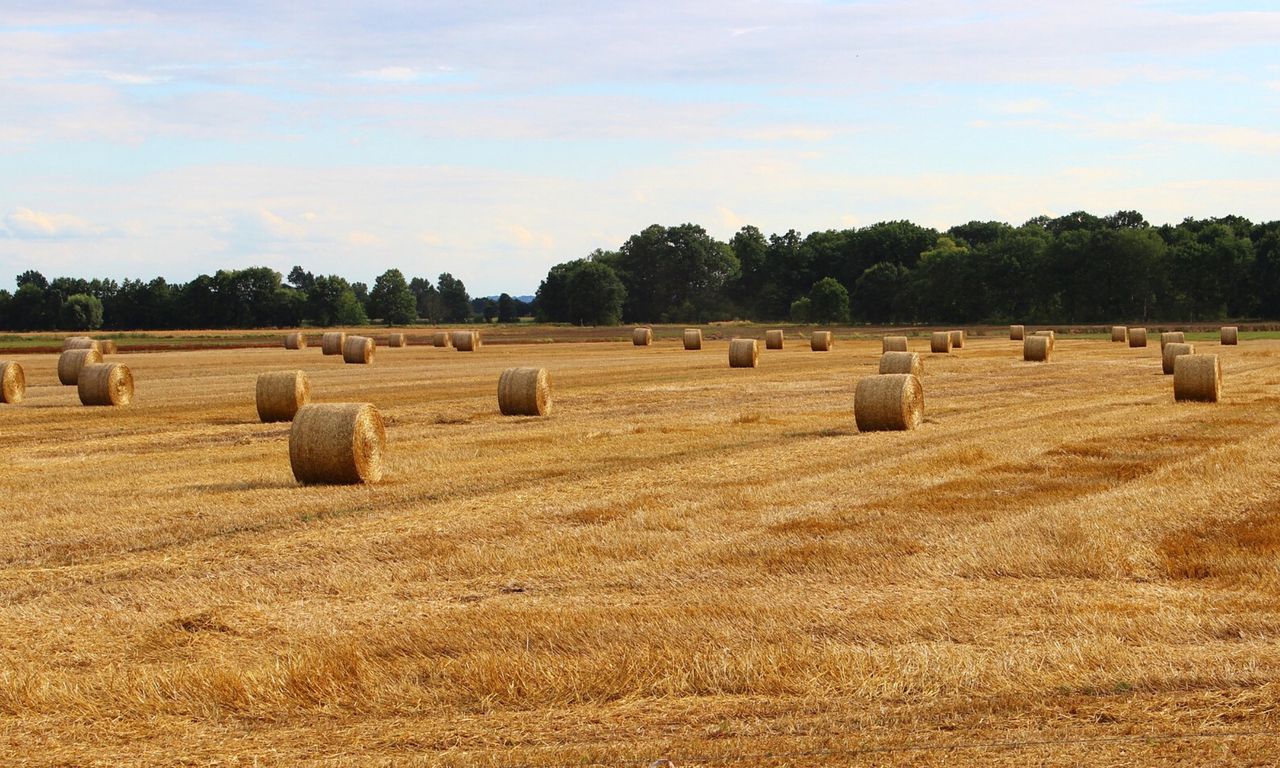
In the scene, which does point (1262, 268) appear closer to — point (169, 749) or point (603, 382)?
point (603, 382)

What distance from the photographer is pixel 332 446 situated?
16.3 metres

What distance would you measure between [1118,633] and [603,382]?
2741 cm

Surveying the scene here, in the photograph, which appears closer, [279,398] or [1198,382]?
[279,398]

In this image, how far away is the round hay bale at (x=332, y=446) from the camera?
16.3 m

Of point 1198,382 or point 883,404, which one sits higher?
point 883,404

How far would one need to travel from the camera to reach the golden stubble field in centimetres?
743

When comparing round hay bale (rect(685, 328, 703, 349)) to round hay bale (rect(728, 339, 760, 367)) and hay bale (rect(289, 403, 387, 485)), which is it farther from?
hay bale (rect(289, 403, 387, 485))

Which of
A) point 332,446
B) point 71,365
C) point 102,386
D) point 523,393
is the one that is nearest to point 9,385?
point 102,386

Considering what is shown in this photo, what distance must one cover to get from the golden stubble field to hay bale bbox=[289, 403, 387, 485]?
363mm

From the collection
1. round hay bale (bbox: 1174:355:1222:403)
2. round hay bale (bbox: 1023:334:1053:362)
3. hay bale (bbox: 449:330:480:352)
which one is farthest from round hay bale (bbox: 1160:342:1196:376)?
hay bale (bbox: 449:330:480:352)

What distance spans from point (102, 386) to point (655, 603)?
21.5 metres

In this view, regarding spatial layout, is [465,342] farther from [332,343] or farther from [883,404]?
[883,404]

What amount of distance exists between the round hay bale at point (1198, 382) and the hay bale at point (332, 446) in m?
16.7

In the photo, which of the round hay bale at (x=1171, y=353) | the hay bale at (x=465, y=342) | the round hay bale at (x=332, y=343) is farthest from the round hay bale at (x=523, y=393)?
the hay bale at (x=465, y=342)
